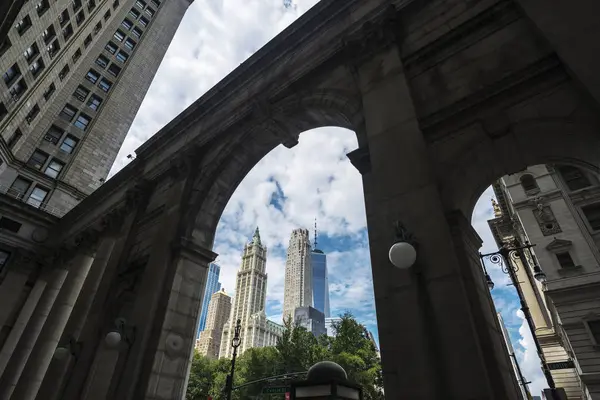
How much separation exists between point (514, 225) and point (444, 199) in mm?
38142

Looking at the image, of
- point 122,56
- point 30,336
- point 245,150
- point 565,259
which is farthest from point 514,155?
point 122,56

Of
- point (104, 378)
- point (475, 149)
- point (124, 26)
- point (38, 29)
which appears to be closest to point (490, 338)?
point (475, 149)

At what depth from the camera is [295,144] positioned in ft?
45.7

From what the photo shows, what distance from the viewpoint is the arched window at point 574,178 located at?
82.7 ft

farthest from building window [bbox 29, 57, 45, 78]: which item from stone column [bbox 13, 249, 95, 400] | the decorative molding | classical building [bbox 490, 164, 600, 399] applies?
classical building [bbox 490, 164, 600, 399]

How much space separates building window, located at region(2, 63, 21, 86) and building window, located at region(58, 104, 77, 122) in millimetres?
9914

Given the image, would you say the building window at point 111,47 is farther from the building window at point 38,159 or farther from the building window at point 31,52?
the building window at point 38,159

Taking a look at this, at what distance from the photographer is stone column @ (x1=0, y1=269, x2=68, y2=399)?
18.9 m

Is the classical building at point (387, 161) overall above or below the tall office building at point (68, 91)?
below

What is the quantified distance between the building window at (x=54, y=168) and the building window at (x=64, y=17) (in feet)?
42.4

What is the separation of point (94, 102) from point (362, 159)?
39.8 m

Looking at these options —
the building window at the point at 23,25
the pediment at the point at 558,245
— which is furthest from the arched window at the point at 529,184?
the building window at the point at 23,25

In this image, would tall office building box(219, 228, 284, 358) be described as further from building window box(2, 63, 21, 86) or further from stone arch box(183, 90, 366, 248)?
stone arch box(183, 90, 366, 248)

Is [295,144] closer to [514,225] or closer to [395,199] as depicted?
[395,199]
